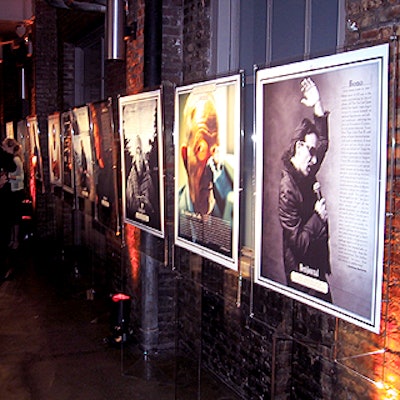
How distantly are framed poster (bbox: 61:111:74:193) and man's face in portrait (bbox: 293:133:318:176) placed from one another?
4.69 meters

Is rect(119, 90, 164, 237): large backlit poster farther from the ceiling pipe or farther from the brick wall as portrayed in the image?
the ceiling pipe

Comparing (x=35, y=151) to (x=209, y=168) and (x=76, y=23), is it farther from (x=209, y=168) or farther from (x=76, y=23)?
(x=209, y=168)

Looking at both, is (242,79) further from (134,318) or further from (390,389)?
(134,318)

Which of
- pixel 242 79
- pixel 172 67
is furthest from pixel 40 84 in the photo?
pixel 242 79

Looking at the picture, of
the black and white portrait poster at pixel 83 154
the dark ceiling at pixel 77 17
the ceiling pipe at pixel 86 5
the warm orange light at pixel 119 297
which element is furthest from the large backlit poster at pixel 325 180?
the dark ceiling at pixel 77 17

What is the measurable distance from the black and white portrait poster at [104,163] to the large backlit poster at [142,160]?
1.23 ft

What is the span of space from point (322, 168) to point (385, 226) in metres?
0.42

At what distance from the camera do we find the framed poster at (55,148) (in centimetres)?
820

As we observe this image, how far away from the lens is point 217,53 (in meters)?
4.87

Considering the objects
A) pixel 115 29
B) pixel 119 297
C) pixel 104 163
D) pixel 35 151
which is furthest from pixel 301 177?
pixel 35 151

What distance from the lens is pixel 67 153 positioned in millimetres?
7695

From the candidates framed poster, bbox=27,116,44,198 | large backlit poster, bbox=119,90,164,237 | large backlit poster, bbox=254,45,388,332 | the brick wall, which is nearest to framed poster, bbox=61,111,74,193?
the brick wall

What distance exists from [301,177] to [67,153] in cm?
528

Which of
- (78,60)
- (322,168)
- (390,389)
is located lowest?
(390,389)
